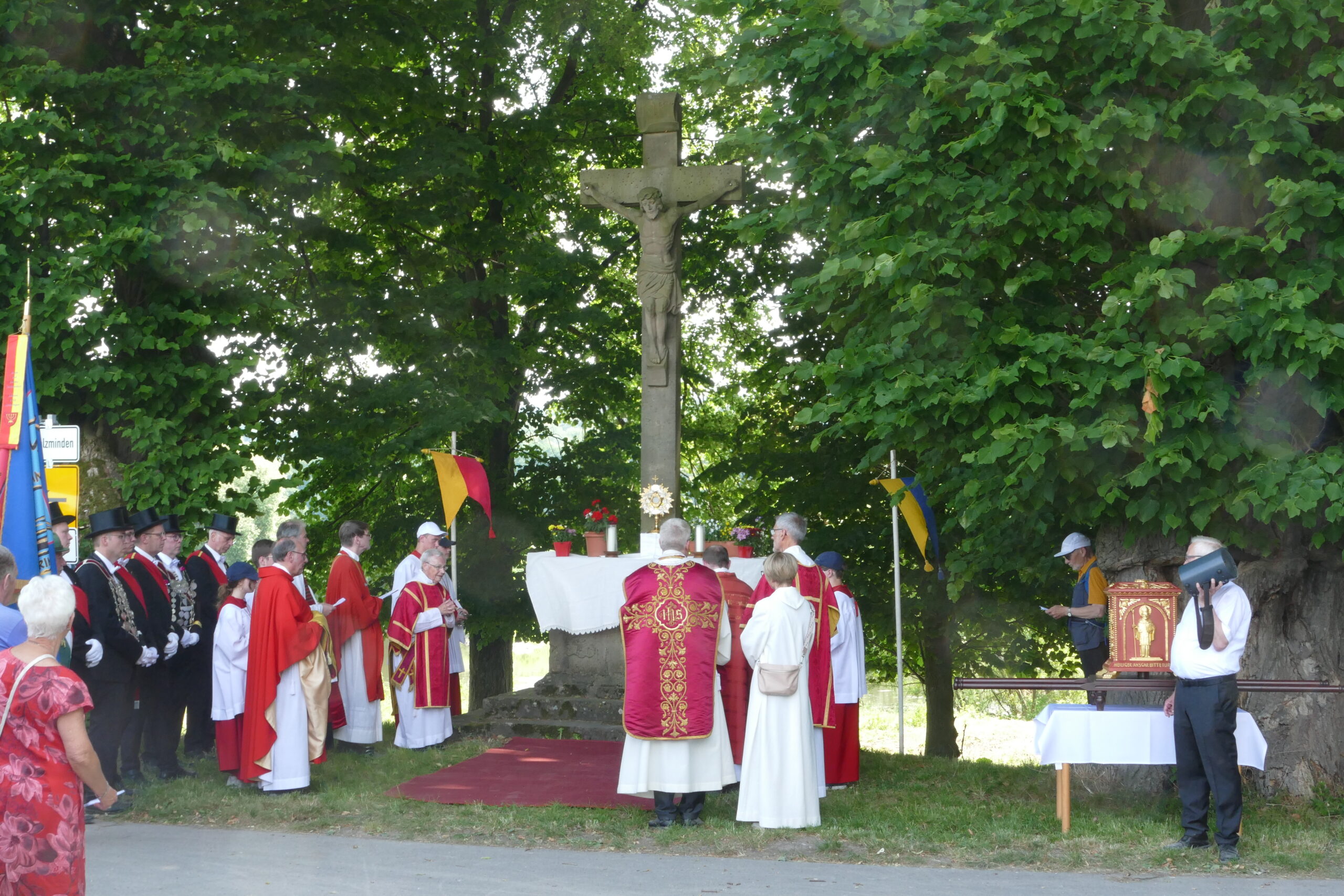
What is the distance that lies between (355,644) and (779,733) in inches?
184

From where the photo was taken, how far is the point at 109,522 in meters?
8.62

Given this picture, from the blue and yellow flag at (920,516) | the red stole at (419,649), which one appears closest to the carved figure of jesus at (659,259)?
the blue and yellow flag at (920,516)

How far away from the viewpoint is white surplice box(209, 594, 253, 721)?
9.17 meters

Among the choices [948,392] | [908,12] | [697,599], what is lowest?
[697,599]

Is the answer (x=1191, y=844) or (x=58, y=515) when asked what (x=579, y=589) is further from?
(x=1191, y=844)

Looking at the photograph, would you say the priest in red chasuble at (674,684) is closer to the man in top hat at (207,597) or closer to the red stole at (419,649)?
the red stole at (419,649)

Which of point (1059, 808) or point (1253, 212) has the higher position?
point (1253, 212)

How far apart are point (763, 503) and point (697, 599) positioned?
8.40 metres

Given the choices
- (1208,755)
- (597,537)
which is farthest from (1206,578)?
(597,537)

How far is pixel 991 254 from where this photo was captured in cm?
818

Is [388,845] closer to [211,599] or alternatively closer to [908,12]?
[211,599]

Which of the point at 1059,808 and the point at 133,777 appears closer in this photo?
the point at 1059,808

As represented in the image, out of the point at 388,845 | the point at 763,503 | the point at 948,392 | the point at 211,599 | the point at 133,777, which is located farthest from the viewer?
the point at 763,503

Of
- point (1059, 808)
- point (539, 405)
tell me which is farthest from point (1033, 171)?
point (539, 405)
